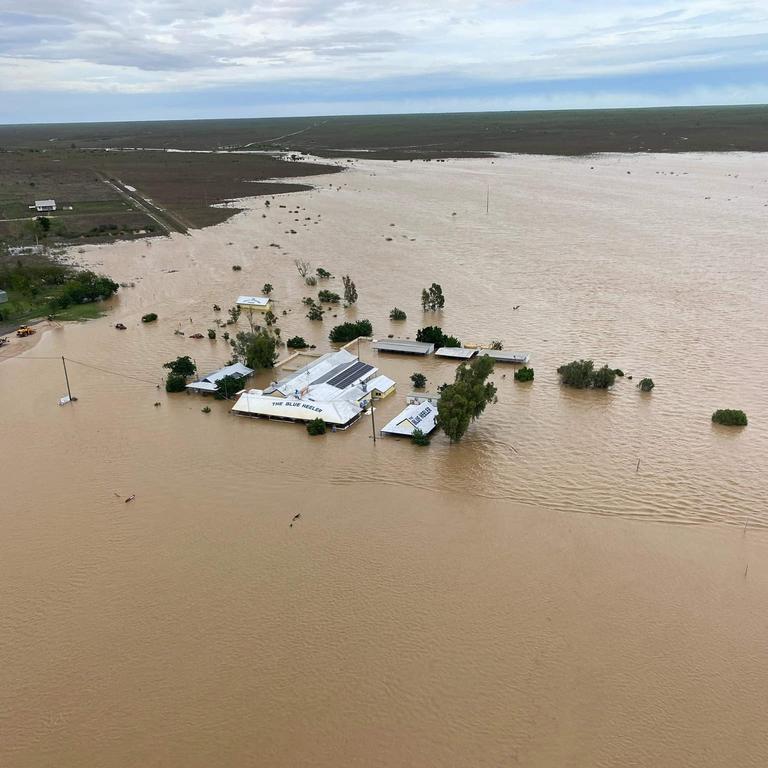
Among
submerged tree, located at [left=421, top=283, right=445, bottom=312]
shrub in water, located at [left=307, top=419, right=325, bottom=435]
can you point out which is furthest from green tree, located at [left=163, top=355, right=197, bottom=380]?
submerged tree, located at [left=421, top=283, right=445, bottom=312]

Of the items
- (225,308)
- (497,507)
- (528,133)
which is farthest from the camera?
(528,133)

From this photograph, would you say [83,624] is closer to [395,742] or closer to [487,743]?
[395,742]

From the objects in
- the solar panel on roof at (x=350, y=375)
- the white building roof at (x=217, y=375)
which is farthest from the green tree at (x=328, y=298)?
the solar panel on roof at (x=350, y=375)

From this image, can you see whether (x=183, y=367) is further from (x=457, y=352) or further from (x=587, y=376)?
(x=587, y=376)

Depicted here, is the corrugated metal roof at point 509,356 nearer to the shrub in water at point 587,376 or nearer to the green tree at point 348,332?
the shrub in water at point 587,376

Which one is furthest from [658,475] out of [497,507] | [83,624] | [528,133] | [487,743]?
[528,133]

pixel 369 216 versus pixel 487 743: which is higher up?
pixel 369 216
